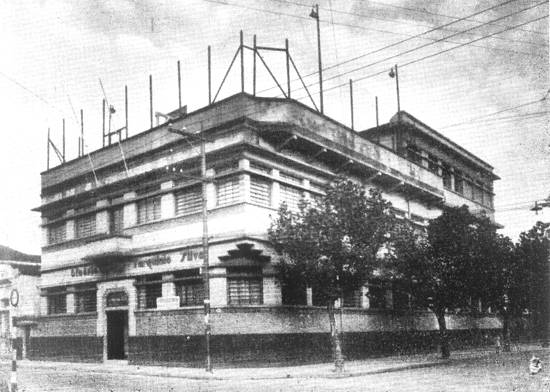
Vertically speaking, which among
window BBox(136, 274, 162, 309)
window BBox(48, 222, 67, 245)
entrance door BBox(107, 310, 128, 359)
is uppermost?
window BBox(48, 222, 67, 245)

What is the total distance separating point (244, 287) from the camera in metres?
23.7

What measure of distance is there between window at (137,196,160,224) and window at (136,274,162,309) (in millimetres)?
2622

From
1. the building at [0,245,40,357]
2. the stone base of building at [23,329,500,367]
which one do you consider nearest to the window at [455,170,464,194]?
the stone base of building at [23,329,500,367]

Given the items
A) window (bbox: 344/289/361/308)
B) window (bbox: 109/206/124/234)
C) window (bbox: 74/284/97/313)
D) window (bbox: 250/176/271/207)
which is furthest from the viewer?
window (bbox: 74/284/97/313)

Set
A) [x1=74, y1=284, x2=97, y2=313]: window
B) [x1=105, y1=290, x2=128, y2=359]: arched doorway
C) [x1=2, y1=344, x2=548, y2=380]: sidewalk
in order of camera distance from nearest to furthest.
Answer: [x1=2, y1=344, x2=548, y2=380]: sidewalk < [x1=105, y1=290, x2=128, y2=359]: arched doorway < [x1=74, y1=284, x2=97, y2=313]: window

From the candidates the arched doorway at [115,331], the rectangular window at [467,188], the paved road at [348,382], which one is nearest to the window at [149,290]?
the arched doorway at [115,331]

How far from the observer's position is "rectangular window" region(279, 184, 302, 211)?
25.6 m

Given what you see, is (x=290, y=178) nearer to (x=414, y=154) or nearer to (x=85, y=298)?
(x=85, y=298)

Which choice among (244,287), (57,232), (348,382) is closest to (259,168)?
(244,287)

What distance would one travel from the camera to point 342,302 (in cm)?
2809

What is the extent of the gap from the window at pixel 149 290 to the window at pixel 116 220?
3185mm

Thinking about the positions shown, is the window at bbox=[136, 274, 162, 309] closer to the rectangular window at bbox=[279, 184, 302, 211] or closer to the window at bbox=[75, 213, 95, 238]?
the window at bbox=[75, 213, 95, 238]

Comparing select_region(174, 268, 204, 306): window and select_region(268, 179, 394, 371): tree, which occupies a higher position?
select_region(268, 179, 394, 371): tree

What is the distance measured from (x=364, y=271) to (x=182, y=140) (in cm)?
974
